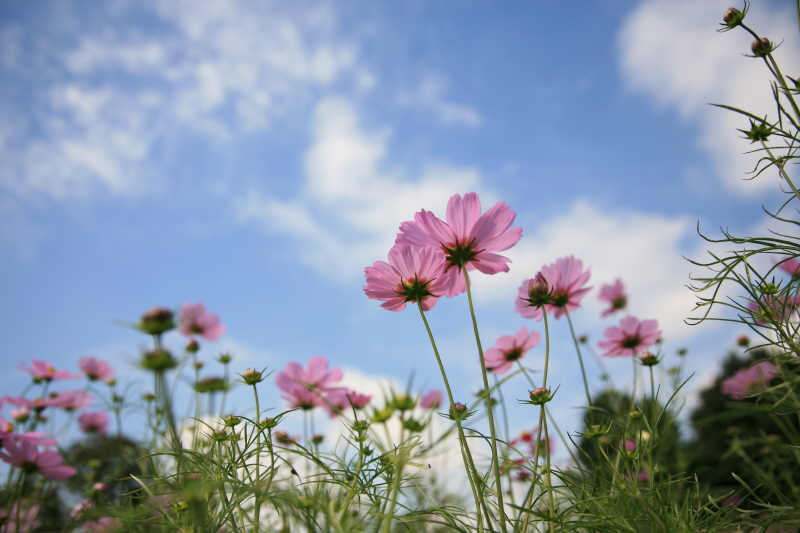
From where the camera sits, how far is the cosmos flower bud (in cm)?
57

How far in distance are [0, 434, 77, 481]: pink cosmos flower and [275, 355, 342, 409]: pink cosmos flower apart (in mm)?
792

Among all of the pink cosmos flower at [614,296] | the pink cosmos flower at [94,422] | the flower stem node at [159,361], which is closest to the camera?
the flower stem node at [159,361]

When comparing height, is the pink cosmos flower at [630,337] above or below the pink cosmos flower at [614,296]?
below

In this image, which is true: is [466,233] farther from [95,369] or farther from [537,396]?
[95,369]

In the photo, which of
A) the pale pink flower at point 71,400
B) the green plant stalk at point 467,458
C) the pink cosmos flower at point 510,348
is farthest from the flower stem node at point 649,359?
the pale pink flower at point 71,400

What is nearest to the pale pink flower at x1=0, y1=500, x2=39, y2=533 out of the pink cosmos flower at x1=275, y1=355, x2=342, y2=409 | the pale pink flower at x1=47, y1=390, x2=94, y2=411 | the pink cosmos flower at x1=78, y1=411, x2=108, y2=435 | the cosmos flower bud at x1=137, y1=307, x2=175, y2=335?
the pale pink flower at x1=47, y1=390, x2=94, y2=411

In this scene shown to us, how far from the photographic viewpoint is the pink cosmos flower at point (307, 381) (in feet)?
4.66

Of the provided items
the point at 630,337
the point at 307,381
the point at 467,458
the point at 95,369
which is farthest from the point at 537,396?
the point at 95,369

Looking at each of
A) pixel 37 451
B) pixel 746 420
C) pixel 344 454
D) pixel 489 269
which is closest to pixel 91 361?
pixel 37 451

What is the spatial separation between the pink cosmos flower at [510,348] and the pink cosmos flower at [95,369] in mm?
2097

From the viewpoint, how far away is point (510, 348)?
1365 millimetres

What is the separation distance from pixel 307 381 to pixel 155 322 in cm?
94

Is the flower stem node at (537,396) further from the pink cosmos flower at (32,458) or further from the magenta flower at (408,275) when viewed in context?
the pink cosmos flower at (32,458)

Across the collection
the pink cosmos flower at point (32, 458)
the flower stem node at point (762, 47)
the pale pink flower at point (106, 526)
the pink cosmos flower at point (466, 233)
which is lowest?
the pale pink flower at point (106, 526)
